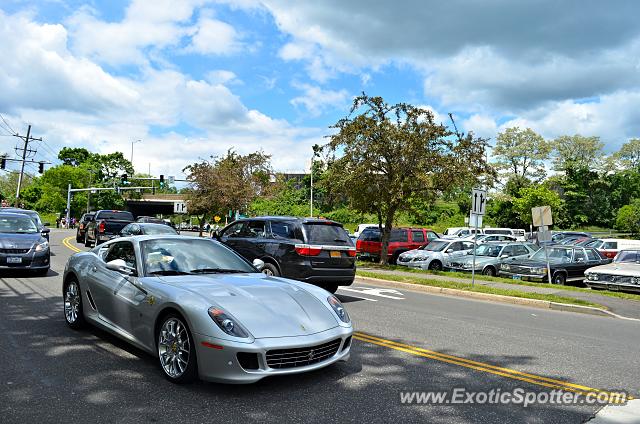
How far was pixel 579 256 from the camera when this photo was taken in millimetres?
17953

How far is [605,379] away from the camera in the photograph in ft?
18.3

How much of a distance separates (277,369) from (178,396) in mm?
907

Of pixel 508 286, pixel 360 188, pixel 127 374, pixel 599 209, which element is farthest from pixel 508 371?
pixel 599 209

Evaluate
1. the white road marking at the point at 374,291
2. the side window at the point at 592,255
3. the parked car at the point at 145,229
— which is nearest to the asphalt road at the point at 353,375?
the white road marking at the point at 374,291

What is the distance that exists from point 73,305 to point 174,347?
2.93 m

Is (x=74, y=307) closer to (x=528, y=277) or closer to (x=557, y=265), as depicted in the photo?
(x=528, y=277)

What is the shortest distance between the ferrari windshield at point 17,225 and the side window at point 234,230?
17.5 ft

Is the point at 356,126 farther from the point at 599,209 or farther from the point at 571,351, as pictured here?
the point at 599,209

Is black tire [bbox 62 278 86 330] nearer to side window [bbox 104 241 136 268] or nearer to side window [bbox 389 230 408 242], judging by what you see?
side window [bbox 104 241 136 268]

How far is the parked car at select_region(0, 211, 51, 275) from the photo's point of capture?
12039 mm

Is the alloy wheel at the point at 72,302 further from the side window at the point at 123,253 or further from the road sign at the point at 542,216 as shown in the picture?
the road sign at the point at 542,216

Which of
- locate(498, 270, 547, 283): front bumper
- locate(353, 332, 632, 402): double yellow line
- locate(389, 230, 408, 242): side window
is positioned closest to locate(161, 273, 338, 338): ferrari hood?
locate(353, 332, 632, 402): double yellow line

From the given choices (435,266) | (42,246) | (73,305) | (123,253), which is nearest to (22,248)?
(42,246)

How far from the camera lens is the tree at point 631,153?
78312 mm
